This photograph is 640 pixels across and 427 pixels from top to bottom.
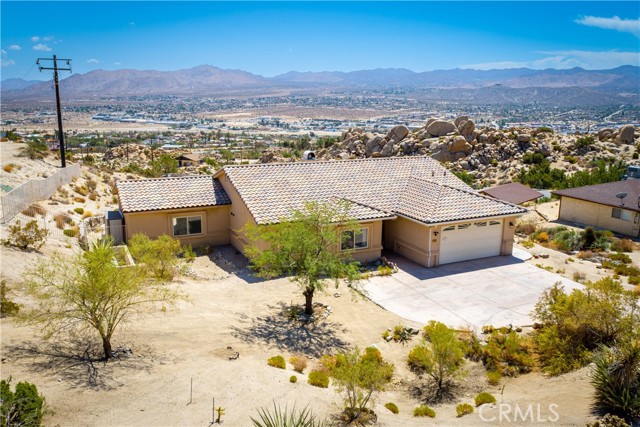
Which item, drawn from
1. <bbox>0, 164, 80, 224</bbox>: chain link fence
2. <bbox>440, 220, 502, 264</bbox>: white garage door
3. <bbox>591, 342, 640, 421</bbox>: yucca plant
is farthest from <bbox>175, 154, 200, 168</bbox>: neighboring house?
<bbox>591, 342, 640, 421</bbox>: yucca plant

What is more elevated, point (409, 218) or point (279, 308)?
point (409, 218)

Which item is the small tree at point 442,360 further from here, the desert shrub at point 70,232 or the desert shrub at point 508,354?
the desert shrub at point 70,232

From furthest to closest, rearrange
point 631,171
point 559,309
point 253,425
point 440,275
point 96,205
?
point 631,171 → point 96,205 → point 440,275 → point 559,309 → point 253,425

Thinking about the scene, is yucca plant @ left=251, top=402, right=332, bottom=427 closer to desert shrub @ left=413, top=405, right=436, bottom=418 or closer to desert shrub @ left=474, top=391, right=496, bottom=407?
desert shrub @ left=413, top=405, right=436, bottom=418

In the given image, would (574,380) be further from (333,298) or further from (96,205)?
(96,205)

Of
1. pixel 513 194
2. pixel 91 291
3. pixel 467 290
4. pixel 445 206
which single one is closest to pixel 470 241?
pixel 445 206

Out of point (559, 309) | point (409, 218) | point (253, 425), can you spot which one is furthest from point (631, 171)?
point (253, 425)

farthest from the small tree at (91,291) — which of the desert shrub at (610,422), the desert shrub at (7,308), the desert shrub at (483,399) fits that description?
the desert shrub at (610,422)
